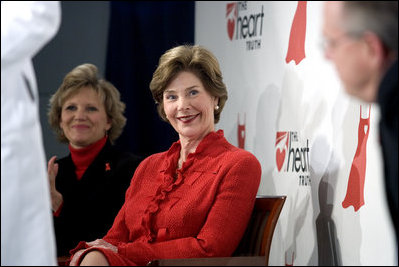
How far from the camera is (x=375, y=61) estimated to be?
2.10 meters

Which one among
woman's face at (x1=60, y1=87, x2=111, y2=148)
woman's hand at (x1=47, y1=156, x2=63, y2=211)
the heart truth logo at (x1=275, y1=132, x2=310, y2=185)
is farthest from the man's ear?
woman's face at (x1=60, y1=87, x2=111, y2=148)

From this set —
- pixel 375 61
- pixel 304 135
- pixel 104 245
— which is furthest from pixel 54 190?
pixel 375 61

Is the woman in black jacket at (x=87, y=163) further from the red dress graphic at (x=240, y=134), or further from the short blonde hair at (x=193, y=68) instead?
the short blonde hair at (x=193, y=68)

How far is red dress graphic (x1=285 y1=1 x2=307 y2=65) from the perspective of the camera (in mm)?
3570

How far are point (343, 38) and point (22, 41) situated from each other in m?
0.99

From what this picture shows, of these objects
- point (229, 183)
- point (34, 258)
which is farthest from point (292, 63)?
point (34, 258)

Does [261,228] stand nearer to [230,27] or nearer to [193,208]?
[193,208]

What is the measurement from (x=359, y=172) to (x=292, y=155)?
624 mm

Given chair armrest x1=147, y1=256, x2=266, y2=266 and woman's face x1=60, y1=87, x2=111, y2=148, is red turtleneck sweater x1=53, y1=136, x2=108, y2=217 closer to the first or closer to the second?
woman's face x1=60, y1=87, x2=111, y2=148

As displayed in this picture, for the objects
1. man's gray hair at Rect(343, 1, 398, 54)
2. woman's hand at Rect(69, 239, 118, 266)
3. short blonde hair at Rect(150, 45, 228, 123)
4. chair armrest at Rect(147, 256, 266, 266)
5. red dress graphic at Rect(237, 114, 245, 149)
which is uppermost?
man's gray hair at Rect(343, 1, 398, 54)

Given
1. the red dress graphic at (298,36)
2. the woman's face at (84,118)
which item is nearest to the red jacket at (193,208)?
the red dress graphic at (298,36)

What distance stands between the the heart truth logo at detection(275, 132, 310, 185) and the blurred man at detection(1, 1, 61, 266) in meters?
1.56

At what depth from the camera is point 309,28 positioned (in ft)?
11.5

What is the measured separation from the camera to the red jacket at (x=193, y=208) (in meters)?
2.90
